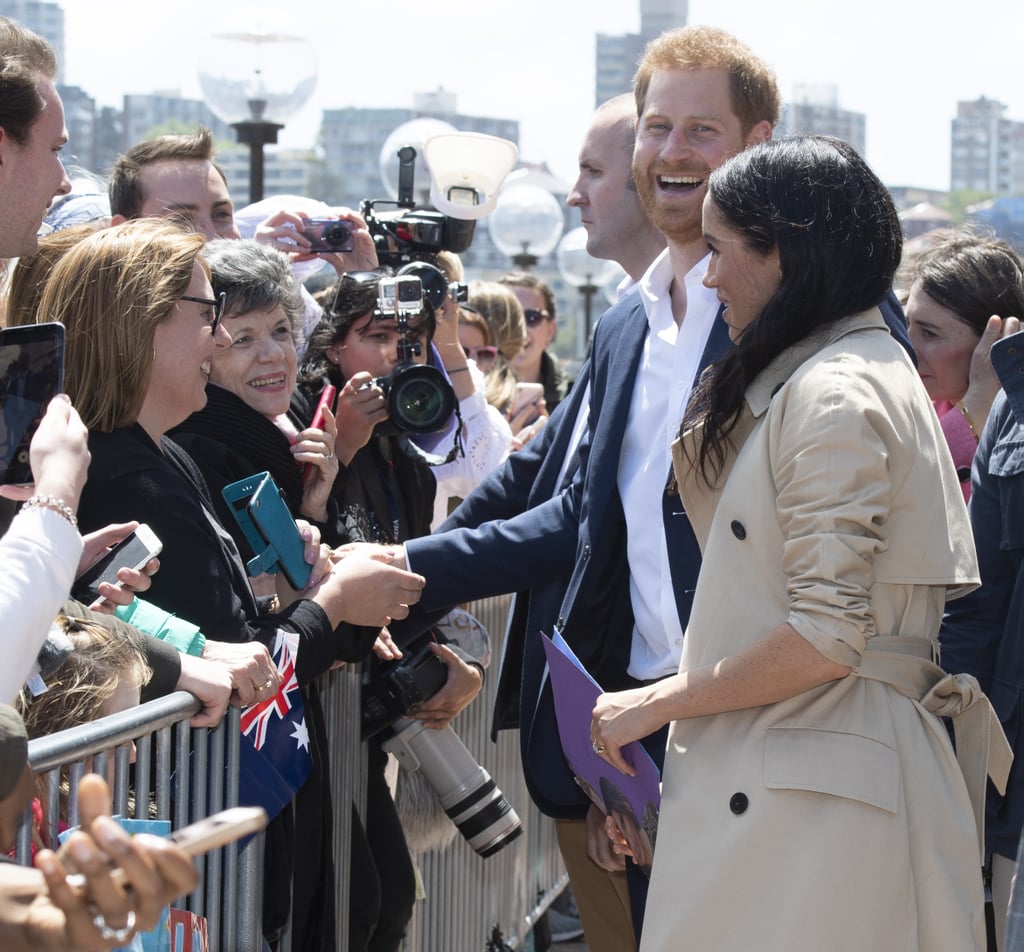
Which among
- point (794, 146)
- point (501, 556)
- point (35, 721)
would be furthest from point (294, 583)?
point (794, 146)

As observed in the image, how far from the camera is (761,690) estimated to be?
7.33 feet

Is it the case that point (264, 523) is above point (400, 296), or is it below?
below

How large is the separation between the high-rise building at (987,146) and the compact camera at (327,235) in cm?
12731

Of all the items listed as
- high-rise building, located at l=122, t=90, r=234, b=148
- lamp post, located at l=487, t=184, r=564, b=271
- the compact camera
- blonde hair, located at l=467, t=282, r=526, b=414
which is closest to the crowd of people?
the compact camera

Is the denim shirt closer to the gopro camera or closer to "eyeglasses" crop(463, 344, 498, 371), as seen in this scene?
the gopro camera

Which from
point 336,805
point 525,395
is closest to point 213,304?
point 336,805

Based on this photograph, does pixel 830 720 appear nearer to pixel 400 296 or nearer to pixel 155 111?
pixel 400 296

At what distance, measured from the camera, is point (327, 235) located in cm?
449

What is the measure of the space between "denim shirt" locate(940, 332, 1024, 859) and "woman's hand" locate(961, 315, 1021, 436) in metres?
0.51

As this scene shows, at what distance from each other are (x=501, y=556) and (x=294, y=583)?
51 cm

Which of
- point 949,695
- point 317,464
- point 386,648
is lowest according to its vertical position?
point 386,648

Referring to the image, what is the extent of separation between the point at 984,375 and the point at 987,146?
137163mm

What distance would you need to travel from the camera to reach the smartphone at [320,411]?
354cm

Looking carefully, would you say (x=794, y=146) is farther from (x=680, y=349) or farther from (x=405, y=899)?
(x=405, y=899)
